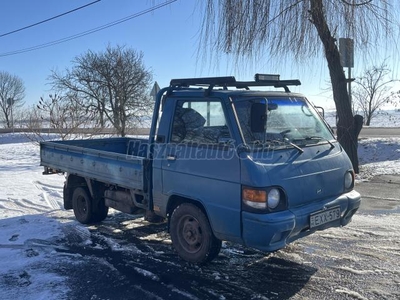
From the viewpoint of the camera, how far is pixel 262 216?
3910 mm

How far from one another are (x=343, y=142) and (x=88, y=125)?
32.2 feet

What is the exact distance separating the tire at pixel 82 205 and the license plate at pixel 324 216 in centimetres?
383

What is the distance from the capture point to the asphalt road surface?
401 centimetres

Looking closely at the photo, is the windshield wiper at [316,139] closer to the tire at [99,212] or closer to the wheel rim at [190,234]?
the wheel rim at [190,234]

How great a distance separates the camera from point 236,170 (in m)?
4.11

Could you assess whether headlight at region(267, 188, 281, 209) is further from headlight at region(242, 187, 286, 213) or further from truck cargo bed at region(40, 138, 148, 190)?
truck cargo bed at region(40, 138, 148, 190)

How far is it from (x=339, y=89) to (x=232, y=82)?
245 inches

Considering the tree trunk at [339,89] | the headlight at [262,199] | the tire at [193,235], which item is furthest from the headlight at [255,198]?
the tree trunk at [339,89]

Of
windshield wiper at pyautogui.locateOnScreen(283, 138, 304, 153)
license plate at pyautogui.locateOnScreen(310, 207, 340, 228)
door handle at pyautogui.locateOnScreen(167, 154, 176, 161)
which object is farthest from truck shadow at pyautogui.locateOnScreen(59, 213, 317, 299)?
windshield wiper at pyautogui.locateOnScreen(283, 138, 304, 153)

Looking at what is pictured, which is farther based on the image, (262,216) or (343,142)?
(343,142)

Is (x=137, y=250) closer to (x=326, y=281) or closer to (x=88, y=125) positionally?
(x=326, y=281)

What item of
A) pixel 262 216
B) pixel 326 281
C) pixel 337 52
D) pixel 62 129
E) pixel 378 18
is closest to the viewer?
pixel 262 216

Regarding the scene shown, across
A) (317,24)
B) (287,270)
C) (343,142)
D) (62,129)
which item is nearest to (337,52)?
(317,24)

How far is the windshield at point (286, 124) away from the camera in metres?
4.43
